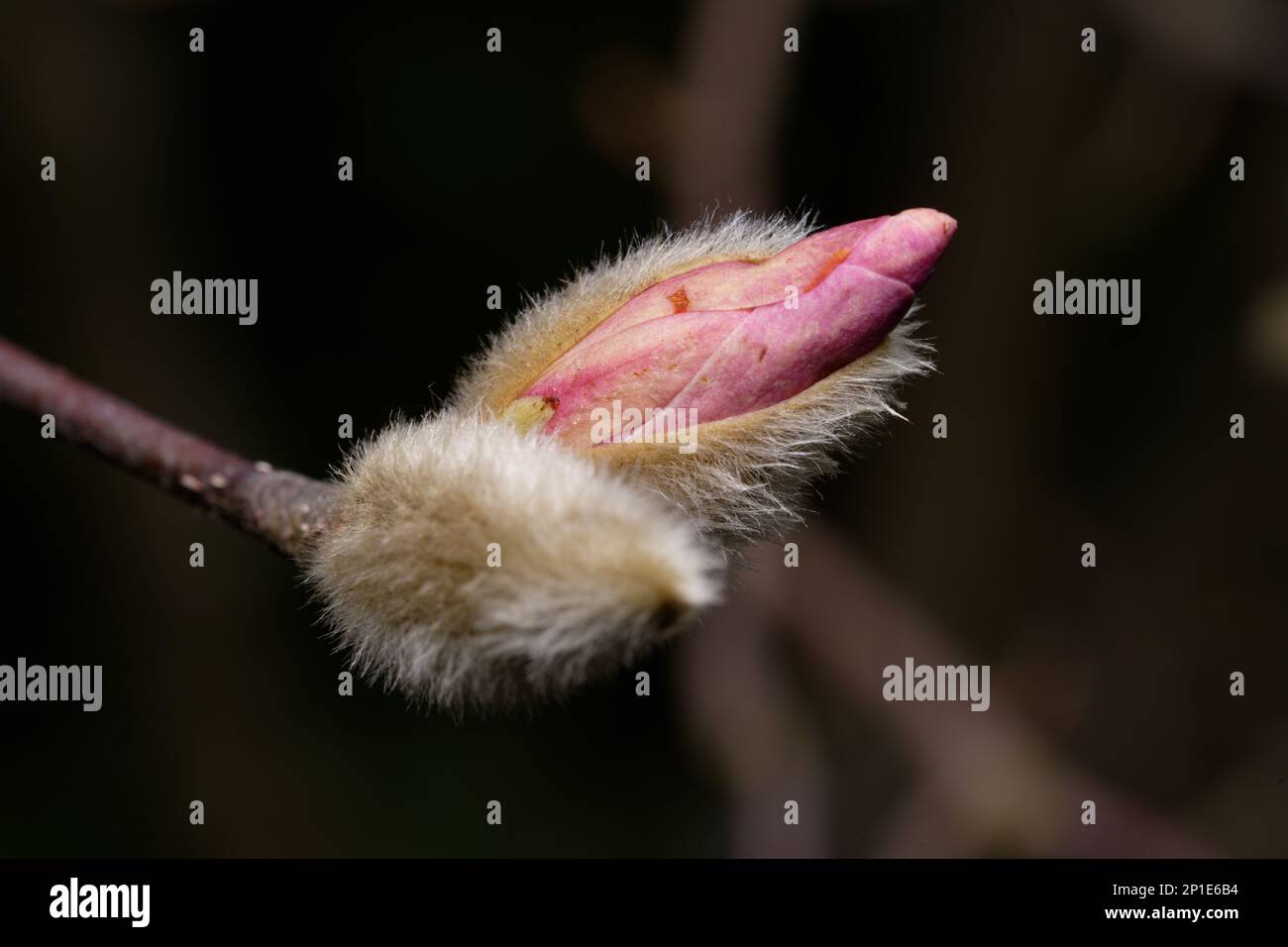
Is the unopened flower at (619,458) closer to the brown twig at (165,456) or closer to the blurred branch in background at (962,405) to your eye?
the brown twig at (165,456)

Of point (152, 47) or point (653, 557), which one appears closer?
point (653, 557)

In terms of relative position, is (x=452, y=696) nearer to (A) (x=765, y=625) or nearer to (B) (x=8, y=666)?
(A) (x=765, y=625)

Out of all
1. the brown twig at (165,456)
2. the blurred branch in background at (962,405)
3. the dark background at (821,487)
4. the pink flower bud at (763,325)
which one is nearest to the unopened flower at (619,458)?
the pink flower bud at (763,325)

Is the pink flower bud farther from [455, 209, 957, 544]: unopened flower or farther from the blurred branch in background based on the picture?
the blurred branch in background

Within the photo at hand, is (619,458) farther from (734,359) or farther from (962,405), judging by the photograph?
(962,405)

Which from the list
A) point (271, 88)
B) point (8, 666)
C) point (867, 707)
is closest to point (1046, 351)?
point (867, 707)

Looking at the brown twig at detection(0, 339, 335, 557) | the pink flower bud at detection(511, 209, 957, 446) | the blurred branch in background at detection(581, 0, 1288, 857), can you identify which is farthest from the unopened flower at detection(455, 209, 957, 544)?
the blurred branch in background at detection(581, 0, 1288, 857)

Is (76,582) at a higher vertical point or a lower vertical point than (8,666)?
higher
